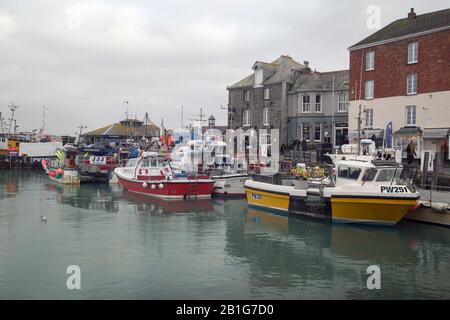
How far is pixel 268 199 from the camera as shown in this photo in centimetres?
2727

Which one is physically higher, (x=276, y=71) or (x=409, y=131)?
(x=276, y=71)

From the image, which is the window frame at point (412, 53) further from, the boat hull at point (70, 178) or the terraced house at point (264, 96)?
the boat hull at point (70, 178)

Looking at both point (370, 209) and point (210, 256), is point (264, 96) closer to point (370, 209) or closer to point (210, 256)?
point (370, 209)

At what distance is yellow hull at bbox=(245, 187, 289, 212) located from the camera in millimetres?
26109

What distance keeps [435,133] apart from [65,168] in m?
32.6

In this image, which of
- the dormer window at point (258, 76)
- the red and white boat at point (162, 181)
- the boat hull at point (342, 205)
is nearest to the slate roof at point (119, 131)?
the dormer window at point (258, 76)

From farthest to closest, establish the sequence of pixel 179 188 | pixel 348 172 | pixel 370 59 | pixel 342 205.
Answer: pixel 370 59
pixel 179 188
pixel 348 172
pixel 342 205

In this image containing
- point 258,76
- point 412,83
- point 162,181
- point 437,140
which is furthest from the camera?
point 258,76

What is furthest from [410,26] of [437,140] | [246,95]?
[246,95]

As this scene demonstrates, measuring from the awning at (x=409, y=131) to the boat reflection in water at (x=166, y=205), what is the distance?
14549mm

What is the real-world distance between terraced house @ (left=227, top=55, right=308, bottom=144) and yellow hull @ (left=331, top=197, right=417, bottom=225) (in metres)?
25.0

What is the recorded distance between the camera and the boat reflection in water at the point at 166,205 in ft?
92.4

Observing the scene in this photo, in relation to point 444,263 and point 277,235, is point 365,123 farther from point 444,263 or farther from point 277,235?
point 444,263
